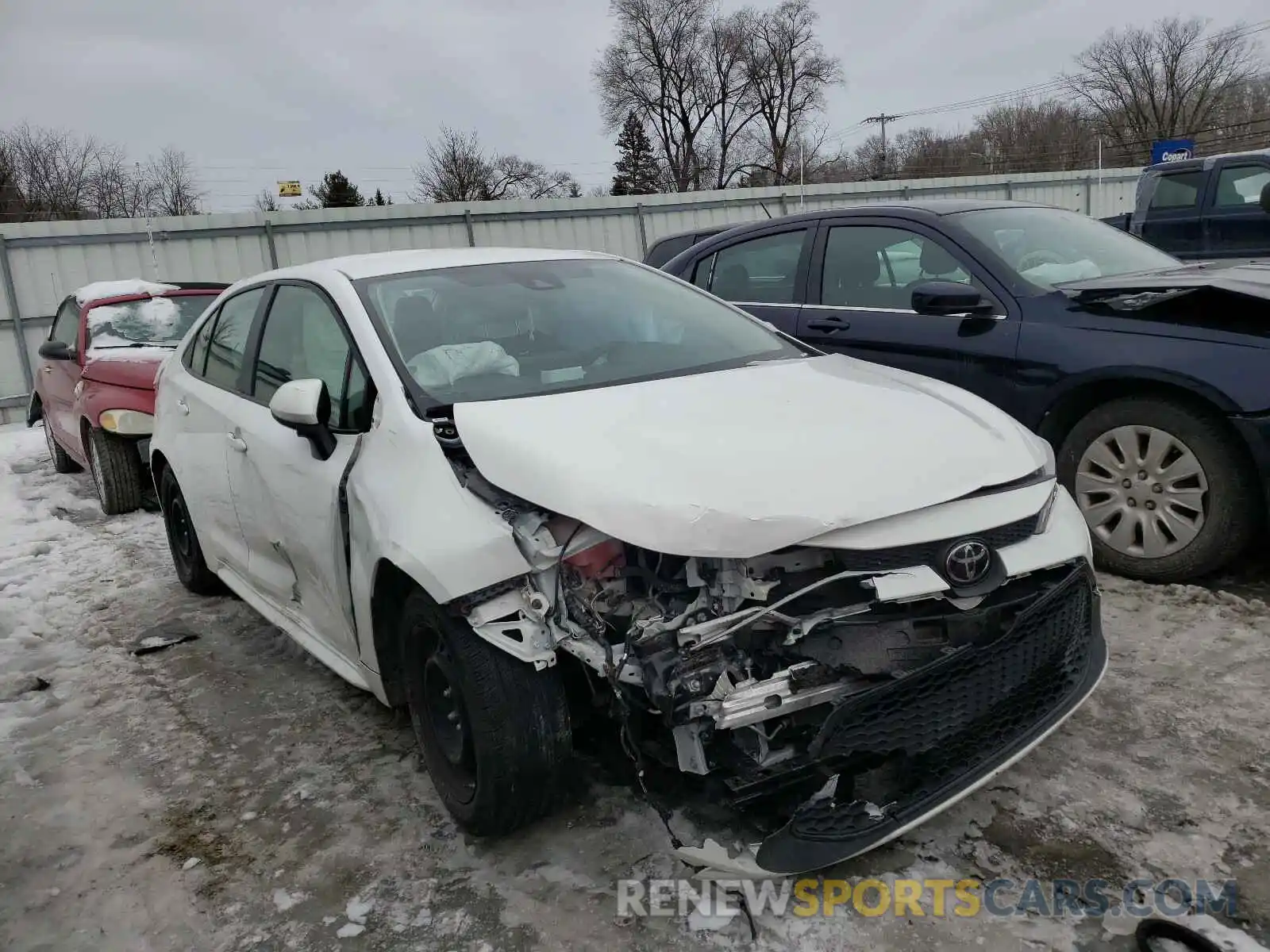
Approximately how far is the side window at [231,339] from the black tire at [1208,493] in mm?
3668

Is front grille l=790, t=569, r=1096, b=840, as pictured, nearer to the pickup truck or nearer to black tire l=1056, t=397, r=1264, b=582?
black tire l=1056, t=397, r=1264, b=582

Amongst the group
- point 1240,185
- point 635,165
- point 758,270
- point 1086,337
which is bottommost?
point 1086,337

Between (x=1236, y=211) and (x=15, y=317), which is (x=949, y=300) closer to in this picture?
(x=1236, y=211)

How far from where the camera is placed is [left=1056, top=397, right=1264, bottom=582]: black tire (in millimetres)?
3652

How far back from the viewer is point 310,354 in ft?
11.0

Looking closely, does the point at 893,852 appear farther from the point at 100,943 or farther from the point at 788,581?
the point at 100,943

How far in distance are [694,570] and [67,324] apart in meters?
7.70

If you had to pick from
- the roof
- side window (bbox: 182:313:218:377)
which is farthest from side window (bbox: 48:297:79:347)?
the roof

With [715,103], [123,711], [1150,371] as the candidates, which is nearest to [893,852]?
[1150,371]

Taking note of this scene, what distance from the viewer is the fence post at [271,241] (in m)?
14.6

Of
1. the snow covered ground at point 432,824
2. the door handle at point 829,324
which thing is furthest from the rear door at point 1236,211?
the snow covered ground at point 432,824

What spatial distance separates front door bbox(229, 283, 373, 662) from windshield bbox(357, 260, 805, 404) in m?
0.23

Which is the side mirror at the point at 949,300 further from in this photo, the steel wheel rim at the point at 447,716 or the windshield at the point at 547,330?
the steel wheel rim at the point at 447,716

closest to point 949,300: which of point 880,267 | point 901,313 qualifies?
point 901,313
